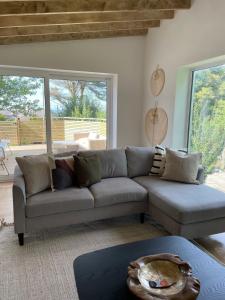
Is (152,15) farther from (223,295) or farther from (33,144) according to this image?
(223,295)

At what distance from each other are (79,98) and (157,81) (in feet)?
4.99

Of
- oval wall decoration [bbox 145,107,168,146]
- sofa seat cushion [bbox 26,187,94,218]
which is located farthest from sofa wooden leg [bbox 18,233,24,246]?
oval wall decoration [bbox 145,107,168,146]

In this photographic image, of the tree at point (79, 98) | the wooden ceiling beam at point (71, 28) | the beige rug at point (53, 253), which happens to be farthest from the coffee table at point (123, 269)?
the tree at point (79, 98)

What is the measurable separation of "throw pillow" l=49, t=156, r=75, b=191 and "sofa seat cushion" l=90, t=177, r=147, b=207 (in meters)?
0.28

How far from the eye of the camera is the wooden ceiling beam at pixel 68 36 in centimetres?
375

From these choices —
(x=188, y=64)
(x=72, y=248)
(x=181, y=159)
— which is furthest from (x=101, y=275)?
(x=188, y=64)

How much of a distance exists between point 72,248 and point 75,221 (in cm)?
27

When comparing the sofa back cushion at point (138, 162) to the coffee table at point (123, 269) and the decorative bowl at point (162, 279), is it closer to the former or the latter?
the coffee table at point (123, 269)

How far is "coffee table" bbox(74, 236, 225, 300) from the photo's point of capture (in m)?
1.25

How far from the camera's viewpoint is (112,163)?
3.12 metres

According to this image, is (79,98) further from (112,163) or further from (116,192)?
(116,192)

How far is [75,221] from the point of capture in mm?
2475

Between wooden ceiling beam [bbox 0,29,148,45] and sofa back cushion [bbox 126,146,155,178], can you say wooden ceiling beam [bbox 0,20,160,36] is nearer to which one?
wooden ceiling beam [bbox 0,29,148,45]

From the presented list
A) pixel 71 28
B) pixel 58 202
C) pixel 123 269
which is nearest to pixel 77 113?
pixel 71 28
